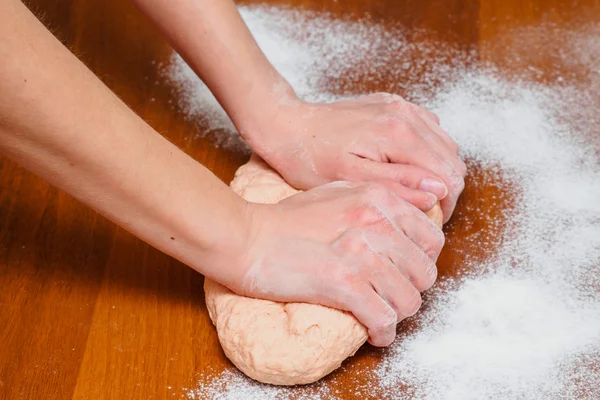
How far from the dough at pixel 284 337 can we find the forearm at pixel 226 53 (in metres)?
0.33

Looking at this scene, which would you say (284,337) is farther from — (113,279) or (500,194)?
(500,194)

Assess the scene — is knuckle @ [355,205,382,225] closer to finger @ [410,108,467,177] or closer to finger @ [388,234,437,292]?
finger @ [388,234,437,292]

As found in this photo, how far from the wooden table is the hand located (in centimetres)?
14

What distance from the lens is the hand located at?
48.5 inches

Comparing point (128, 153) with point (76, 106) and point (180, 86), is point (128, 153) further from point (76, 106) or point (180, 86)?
point (180, 86)

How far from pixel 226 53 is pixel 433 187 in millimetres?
401

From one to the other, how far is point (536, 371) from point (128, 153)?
659mm

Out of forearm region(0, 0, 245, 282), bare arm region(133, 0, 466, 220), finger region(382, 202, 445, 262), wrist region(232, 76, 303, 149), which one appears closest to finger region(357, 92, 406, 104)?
bare arm region(133, 0, 466, 220)

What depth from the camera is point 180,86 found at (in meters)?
1.55

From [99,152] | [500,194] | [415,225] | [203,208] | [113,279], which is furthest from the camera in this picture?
[500,194]

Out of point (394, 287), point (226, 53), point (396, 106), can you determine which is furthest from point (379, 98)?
point (394, 287)

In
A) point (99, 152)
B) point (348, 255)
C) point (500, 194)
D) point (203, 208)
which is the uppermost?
point (99, 152)

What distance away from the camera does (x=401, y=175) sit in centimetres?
122

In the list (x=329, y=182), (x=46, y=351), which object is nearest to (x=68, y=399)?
(x=46, y=351)
